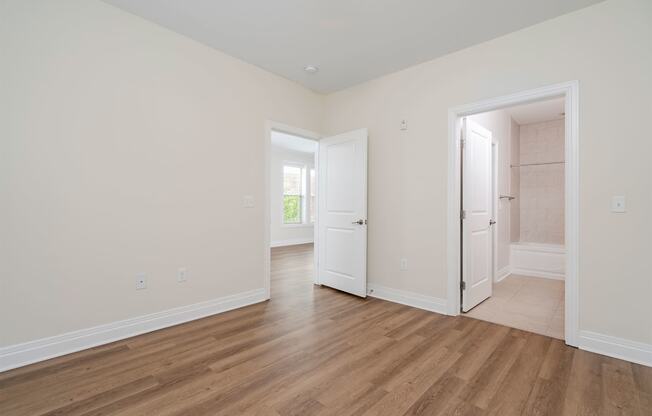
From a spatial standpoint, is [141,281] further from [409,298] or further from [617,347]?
[617,347]

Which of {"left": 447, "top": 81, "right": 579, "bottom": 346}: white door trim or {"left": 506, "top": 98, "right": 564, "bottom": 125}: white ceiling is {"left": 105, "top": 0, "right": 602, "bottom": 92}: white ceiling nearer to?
{"left": 447, "top": 81, "right": 579, "bottom": 346}: white door trim

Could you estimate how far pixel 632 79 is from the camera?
220 centimetres

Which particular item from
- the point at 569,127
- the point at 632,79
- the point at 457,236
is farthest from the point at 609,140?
the point at 457,236

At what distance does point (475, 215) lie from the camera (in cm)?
335

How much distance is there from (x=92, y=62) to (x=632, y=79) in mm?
4162

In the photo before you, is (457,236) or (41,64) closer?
(41,64)

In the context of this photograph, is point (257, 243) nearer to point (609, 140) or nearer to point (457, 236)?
point (457, 236)

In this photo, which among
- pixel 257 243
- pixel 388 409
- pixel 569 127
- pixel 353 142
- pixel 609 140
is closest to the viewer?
pixel 388 409

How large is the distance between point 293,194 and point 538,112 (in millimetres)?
6054

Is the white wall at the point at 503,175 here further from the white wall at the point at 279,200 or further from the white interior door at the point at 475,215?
the white wall at the point at 279,200

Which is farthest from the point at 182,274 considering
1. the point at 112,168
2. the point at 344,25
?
the point at 344,25

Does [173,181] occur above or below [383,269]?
above

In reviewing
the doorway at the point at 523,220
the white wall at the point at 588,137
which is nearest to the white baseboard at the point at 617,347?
the white wall at the point at 588,137

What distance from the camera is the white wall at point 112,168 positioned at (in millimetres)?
2068
